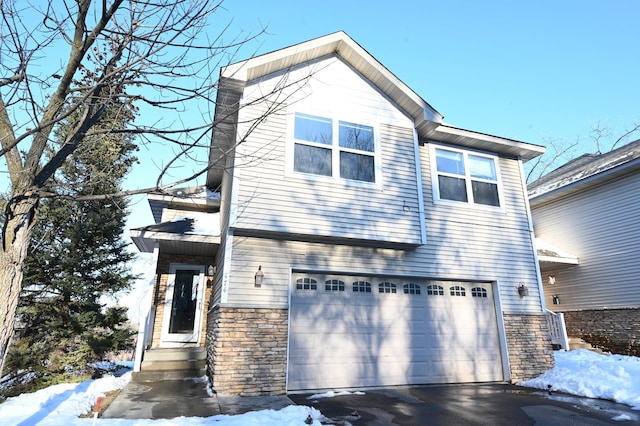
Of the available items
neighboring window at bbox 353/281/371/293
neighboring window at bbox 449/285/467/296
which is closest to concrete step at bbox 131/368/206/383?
neighboring window at bbox 353/281/371/293

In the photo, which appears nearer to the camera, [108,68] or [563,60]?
[108,68]

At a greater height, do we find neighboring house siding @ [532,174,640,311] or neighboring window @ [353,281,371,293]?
neighboring house siding @ [532,174,640,311]

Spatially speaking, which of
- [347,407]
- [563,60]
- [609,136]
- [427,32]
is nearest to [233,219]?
[347,407]

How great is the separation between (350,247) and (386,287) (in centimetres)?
121

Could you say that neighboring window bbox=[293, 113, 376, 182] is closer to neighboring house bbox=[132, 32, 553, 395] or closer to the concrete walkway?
neighboring house bbox=[132, 32, 553, 395]

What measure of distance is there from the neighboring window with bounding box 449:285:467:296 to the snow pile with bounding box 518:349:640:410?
223 cm

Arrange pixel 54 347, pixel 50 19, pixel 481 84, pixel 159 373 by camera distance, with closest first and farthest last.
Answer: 1. pixel 50 19
2. pixel 159 373
3. pixel 54 347
4. pixel 481 84

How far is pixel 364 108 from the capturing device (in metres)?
8.82

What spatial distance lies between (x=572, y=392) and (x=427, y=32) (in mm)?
9555

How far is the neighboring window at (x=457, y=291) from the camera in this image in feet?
29.1

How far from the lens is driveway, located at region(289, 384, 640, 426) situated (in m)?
5.31

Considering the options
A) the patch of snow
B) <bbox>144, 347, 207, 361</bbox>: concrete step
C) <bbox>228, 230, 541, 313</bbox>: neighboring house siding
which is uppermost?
<bbox>228, 230, 541, 313</bbox>: neighboring house siding

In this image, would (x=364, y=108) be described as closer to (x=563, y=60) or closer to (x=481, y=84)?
(x=481, y=84)

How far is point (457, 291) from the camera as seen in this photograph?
8.91m
